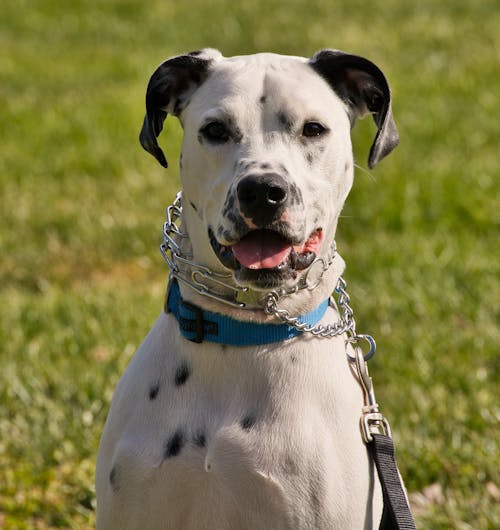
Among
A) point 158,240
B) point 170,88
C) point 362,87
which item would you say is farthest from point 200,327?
point 158,240

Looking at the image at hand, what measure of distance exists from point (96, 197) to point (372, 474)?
5499 mm

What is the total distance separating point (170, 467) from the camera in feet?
10.5

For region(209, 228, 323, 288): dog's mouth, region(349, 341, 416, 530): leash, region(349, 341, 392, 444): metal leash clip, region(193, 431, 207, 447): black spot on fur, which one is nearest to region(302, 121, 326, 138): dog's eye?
region(209, 228, 323, 288): dog's mouth

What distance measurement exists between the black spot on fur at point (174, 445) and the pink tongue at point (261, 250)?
1.98 ft

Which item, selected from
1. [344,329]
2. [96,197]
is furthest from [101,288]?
[344,329]

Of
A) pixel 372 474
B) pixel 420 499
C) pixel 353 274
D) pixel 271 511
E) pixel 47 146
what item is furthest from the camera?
pixel 47 146

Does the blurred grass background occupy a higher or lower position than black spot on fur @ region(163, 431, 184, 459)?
lower

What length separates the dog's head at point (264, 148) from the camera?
124 inches

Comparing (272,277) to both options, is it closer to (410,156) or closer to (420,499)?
(420,499)

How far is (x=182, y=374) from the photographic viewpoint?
3318 millimetres

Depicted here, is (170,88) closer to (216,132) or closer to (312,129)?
(216,132)

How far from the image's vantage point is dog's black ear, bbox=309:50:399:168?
3.51 metres

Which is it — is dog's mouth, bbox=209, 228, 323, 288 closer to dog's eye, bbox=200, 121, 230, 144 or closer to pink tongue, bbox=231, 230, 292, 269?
pink tongue, bbox=231, 230, 292, 269

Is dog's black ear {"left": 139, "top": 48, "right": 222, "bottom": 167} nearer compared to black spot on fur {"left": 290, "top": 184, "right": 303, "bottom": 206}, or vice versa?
black spot on fur {"left": 290, "top": 184, "right": 303, "bottom": 206}
